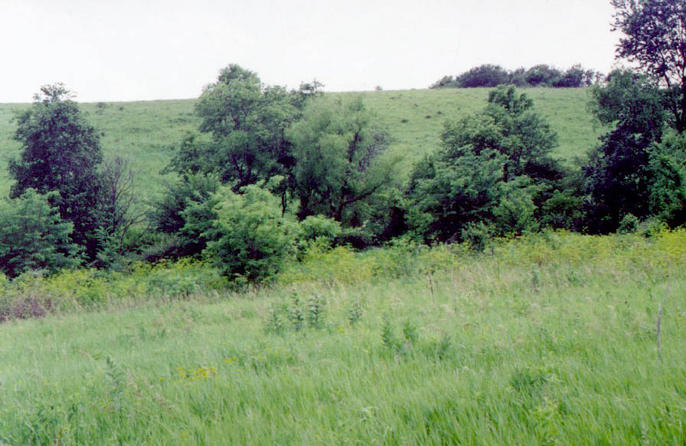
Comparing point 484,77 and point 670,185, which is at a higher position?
point 484,77

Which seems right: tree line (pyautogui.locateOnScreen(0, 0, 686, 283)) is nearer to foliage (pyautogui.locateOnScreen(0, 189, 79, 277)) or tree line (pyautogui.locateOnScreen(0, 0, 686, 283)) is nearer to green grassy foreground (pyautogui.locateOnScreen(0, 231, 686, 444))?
foliage (pyautogui.locateOnScreen(0, 189, 79, 277))

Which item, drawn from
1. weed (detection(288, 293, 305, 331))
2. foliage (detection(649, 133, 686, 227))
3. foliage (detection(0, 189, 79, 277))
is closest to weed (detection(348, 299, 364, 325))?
weed (detection(288, 293, 305, 331))

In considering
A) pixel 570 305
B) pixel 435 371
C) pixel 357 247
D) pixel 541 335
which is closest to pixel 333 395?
pixel 435 371

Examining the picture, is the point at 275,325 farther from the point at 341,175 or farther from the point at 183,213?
the point at 341,175

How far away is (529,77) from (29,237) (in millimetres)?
69968

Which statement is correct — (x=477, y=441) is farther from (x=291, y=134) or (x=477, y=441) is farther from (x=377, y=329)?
(x=291, y=134)

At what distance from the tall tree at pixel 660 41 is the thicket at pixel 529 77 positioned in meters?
41.8

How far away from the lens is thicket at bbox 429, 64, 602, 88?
6481 centimetres

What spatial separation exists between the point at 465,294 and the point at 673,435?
190 inches

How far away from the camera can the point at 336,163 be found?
24.3m

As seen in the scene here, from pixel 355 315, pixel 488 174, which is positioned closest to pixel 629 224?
pixel 488 174

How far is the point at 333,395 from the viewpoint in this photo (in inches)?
116

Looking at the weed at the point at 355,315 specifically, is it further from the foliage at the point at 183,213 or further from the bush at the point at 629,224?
the foliage at the point at 183,213

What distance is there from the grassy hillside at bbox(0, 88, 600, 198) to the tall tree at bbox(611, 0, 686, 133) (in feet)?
31.6
